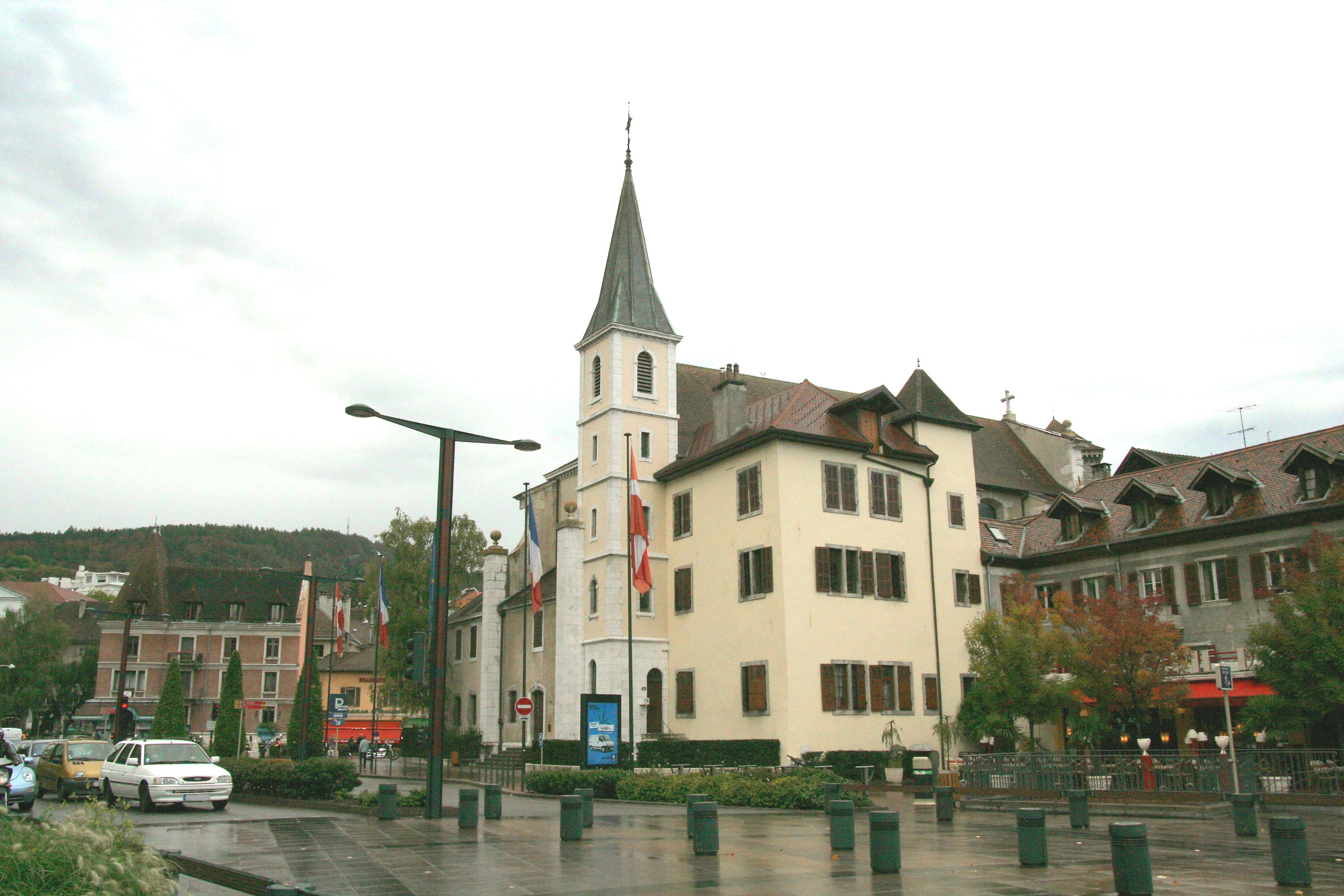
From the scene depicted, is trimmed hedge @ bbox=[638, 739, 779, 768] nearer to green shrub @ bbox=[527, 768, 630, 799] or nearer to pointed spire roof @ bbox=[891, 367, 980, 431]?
green shrub @ bbox=[527, 768, 630, 799]

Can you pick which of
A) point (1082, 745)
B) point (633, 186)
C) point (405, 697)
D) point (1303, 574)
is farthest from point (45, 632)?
point (1303, 574)

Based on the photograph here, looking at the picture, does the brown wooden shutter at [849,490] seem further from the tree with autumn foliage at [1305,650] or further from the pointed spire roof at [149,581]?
the pointed spire roof at [149,581]

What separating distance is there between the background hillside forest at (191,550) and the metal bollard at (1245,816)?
10547cm

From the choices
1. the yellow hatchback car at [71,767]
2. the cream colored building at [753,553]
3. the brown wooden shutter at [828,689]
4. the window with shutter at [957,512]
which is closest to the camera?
the yellow hatchback car at [71,767]

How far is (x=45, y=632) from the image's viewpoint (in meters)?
80.2

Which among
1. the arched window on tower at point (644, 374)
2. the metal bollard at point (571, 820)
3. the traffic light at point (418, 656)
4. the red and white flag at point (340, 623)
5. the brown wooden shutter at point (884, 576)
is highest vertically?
the arched window on tower at point (644, 374)

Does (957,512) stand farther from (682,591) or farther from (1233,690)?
(1233,690)

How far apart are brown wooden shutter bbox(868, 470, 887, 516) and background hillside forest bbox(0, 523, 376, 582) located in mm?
84858

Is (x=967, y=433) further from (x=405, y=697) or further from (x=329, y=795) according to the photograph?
(x=405, y=697)

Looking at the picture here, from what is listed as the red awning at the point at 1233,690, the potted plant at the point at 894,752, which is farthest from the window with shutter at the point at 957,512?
the red awning at the point at 1233,690

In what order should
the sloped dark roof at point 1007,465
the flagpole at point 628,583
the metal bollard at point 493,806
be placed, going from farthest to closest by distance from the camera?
the sloped dark roof at point 1007,465, the flagpole at point 628,583, the metal bollard at point 493,806

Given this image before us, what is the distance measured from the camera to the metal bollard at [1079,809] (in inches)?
758

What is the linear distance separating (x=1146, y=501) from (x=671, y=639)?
18749 millimetres

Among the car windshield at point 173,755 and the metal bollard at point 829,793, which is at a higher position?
the car windshield at point 173,755
